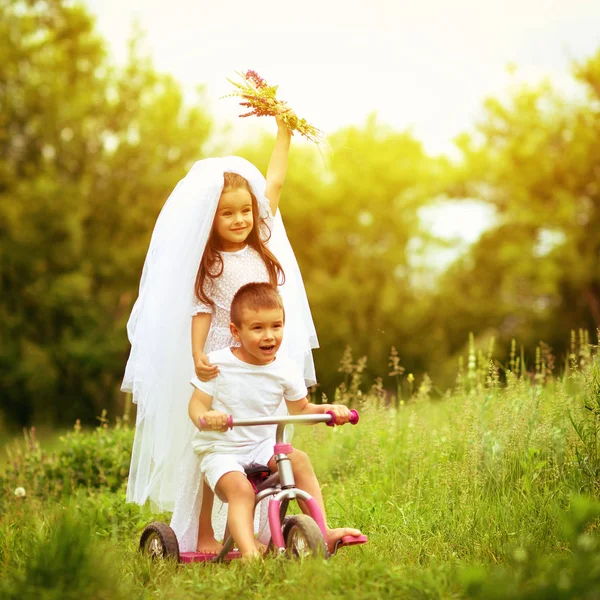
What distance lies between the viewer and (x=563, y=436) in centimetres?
514

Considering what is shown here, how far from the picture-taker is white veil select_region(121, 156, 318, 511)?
181 inches

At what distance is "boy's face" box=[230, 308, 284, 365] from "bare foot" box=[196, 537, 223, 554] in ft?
3.72

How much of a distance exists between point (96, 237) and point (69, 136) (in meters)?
2.39

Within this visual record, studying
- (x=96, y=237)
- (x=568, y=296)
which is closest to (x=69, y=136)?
(x=96, y=237)

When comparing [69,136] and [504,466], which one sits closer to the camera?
[504,466]

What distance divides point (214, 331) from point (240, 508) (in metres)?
1.11

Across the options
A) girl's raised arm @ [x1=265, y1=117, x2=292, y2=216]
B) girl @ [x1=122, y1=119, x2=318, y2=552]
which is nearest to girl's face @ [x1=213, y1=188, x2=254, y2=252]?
girl @ [x1=122, y1=119, x2=318, y2=552]

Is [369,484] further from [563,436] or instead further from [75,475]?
[75,475]

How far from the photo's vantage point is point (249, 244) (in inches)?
190

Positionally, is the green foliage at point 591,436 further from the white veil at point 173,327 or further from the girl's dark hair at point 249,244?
the girl's dark hair at point 249,244

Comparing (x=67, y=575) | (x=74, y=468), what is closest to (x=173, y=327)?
(x=67, y=575)

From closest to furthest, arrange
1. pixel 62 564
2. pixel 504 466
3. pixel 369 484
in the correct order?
pixel 62 564
pixel 504 466
pixel 369 484

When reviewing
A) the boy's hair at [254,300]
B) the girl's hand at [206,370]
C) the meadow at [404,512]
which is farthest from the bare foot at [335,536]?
the boy's hair at [254,300]

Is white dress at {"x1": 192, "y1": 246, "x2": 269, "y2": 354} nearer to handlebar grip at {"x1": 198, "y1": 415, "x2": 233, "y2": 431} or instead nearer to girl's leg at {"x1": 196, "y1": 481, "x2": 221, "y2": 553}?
girl's leg at {"x1": 196, "y1": 481, "x2": 221, "y2": 553}
